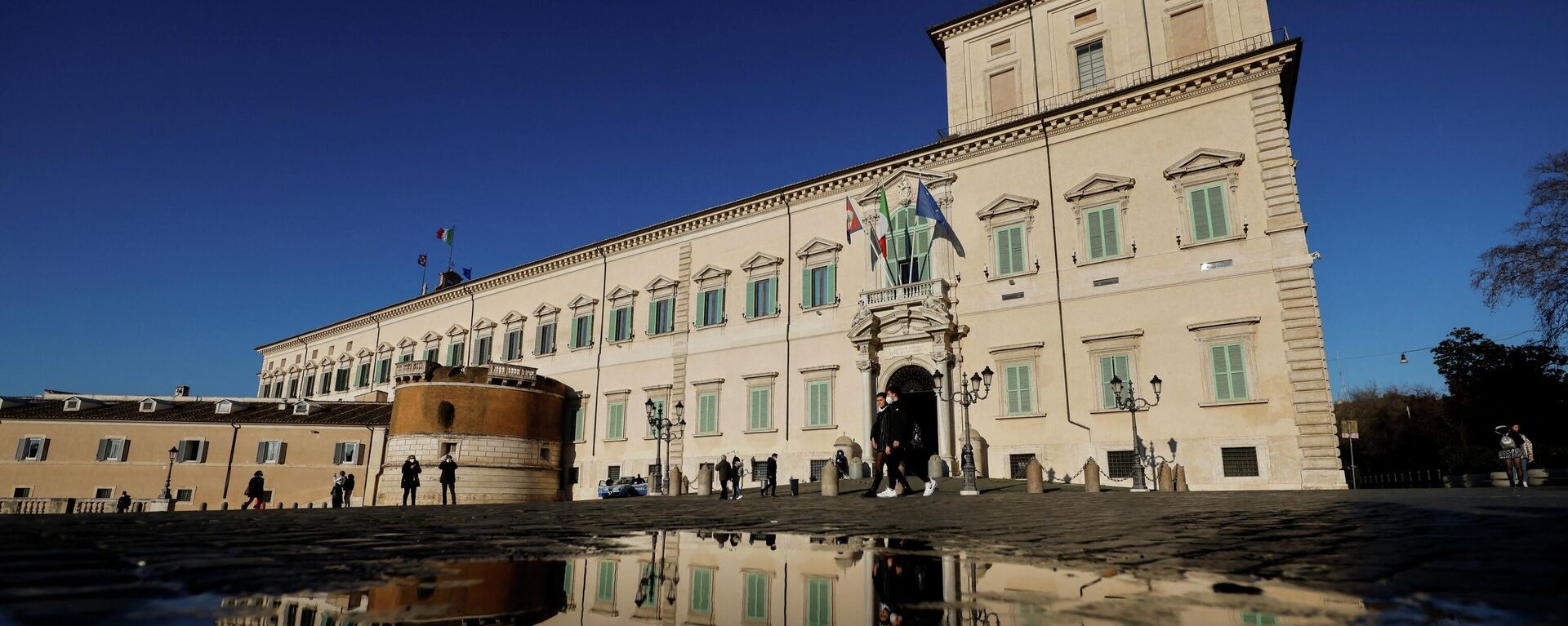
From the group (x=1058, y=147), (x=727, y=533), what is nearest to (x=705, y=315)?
(x=1058, y=147)

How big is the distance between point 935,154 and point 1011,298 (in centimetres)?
585

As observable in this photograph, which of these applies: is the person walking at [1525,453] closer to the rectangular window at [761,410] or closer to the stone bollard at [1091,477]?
the stone bollard at [1091,477]

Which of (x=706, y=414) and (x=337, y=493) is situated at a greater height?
(x=706, y=414)

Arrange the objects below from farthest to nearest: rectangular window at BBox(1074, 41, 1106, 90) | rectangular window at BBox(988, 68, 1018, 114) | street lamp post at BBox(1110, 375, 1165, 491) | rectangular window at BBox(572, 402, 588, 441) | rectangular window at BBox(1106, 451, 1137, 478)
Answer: rectangular window at BBox(572, 402, 588, 441), rectangular window at BBox(988, 68, 1018, 114), rectangular window at BBox(1074, 41, 1106, 90), rectangular window at BBox(1106, 451, 1137, 478), street lamp post at BBox(1110, 375, 1165, 491)

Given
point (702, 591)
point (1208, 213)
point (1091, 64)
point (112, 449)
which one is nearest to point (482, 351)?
point (112, 449)

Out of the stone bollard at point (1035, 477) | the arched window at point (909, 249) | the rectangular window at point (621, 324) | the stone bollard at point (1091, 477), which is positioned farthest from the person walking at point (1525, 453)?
the rectangular window at point (621, 324)

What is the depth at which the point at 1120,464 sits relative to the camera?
1977cm

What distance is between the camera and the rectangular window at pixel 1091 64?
77.9 ft

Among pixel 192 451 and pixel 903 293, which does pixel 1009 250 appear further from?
pixel 192 451

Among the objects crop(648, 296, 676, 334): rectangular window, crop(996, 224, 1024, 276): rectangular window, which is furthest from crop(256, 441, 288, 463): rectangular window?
crop(996, 224, 1024, 276): rectangular window

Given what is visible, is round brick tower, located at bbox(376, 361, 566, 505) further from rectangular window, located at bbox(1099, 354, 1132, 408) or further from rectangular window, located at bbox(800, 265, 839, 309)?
rectangular window, located at bbox(1099, 354, 1132, 408)

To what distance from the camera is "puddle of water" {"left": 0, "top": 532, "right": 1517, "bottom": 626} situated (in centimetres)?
213

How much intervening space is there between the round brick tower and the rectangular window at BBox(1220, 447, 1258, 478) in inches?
1019

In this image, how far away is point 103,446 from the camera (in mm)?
38750
